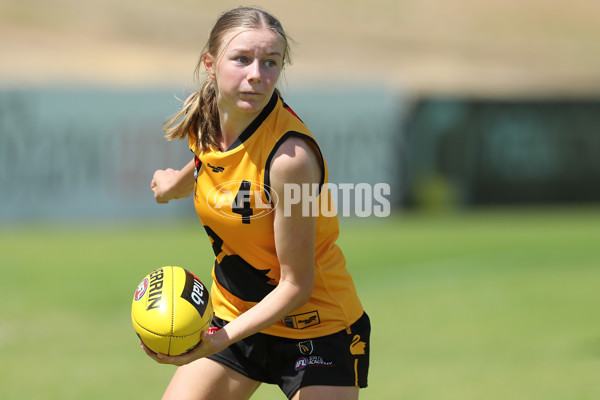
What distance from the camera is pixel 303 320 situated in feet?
14.5

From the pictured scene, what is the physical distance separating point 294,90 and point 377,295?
7.90m

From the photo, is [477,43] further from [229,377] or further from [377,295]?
[229,377]

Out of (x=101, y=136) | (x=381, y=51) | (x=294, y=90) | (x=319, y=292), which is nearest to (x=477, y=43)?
(x=381, y=51)

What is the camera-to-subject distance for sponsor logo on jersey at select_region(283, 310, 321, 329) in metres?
4.43

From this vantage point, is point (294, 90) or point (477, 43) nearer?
point (294, 90)

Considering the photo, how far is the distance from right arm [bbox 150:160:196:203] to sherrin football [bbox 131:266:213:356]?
0.73 m

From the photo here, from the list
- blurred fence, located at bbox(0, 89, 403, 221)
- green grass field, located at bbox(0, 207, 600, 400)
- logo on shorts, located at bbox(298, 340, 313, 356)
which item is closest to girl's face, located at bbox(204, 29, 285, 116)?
logo on shorts, located at bbox(298, 340, 313, 356)

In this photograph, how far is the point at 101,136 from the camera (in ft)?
62.3

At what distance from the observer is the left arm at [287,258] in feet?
13.1

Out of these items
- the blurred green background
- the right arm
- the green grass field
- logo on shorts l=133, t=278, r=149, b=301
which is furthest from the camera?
the blurred green background

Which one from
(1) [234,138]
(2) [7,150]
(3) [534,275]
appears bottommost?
(3) [534,275]

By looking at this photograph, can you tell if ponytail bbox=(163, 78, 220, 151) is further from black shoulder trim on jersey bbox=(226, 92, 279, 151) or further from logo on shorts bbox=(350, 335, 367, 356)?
logo on shorts bbox=(350, 335, 367, 356)

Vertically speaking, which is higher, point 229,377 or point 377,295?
point 229,377

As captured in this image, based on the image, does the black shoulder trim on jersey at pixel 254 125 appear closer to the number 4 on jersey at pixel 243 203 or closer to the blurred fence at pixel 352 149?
the number 4 on jersey at pixel 243 203
